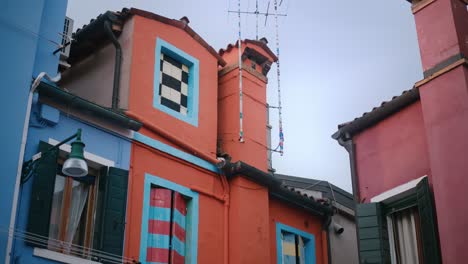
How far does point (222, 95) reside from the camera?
15578 mm

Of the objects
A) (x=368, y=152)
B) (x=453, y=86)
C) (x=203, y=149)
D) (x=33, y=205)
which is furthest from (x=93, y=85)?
(x=453, y=86)

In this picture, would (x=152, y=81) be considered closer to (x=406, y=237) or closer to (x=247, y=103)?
(x=247, y=103)

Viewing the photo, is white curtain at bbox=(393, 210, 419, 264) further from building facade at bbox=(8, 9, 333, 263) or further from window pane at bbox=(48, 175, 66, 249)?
window pane at bbox=(48, 175, 66, 249)

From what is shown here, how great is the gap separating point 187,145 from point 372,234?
396cm

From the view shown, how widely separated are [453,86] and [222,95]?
6.00 meters

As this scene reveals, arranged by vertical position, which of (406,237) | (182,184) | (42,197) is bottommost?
(406,237)

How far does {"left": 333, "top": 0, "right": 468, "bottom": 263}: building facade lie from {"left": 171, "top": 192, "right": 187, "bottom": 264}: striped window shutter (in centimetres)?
335

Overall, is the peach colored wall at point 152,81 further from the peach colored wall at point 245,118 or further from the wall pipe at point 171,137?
the peach colored wall at point 245,118

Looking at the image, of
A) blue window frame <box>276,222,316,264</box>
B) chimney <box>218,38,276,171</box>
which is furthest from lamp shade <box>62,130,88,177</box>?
blue window frame <box>276,222,316,264</box>

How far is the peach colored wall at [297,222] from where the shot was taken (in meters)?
15.0

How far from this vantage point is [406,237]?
39.0 feet

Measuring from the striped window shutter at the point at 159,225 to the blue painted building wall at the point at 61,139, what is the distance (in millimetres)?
922

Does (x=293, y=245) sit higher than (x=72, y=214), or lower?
higher

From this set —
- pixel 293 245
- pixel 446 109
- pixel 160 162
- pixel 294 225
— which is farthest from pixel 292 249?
pixel 446 109
